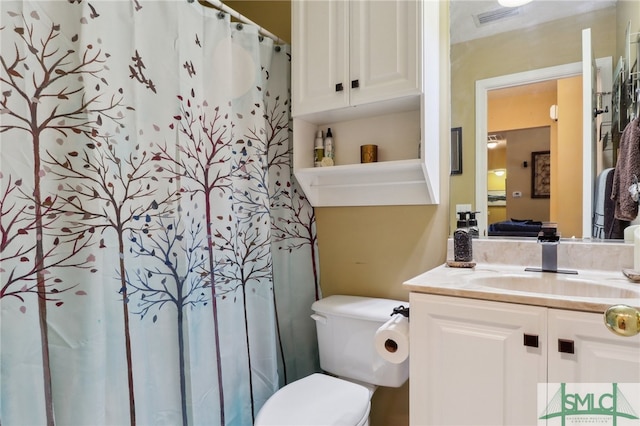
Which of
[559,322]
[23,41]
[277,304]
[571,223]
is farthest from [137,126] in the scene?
[571,223]

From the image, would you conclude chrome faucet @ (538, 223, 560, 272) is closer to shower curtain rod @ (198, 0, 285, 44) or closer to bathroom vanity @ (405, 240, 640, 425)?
bathroom vanity @ (405, 240, 640, 425)

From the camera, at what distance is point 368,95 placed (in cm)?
140

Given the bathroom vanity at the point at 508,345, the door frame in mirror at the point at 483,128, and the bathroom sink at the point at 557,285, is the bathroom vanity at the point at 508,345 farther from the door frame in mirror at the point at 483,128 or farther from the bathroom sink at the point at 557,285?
the door frame in mirror at the point at 483,128

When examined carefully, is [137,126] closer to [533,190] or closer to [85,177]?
[85,177]

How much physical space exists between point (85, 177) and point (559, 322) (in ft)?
4.44

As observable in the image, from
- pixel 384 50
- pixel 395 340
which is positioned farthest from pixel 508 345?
pixel 384 50

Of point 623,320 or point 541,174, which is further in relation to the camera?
point 541,174

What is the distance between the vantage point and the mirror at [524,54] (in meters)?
1.28

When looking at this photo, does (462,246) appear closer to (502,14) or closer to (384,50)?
(384,50)

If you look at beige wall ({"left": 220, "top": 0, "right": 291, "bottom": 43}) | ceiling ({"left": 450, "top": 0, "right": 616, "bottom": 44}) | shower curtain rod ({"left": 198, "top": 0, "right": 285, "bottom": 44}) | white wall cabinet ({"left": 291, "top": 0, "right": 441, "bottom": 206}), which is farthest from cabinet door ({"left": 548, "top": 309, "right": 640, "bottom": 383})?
beige wall ({"left": 220, "top": 0, "right": 291, "bottom": 43})

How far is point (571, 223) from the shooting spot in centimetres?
131

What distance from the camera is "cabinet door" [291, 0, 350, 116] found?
4.79 feet

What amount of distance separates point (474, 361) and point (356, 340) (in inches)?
23.9

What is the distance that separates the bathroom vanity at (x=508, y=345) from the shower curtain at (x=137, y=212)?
760 mm
